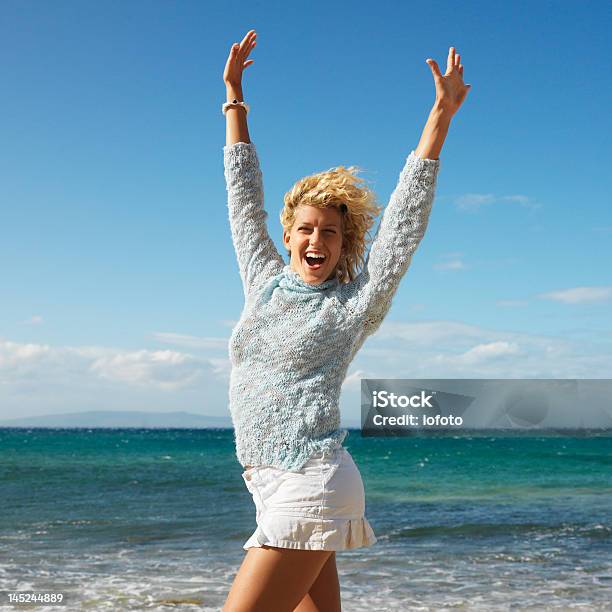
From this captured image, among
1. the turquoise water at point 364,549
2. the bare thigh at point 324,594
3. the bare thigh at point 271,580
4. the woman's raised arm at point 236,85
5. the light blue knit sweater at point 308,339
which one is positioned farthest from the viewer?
the turquoise water at point 364,549

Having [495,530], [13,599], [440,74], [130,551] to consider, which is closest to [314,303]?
[440,74]

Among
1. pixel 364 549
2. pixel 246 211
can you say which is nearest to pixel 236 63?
pixel 246 211

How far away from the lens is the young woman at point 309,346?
230 cm

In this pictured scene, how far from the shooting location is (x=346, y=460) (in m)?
2.39

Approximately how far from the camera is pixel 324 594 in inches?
103

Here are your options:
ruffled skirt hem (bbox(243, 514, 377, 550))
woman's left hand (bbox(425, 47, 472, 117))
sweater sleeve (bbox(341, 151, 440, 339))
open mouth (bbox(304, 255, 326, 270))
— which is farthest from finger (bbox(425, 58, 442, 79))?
ruffled skirt hem (bbox(243, 514, 377, 550))

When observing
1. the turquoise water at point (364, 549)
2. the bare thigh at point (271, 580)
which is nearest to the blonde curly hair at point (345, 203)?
the bare thigh at point (271, 580)

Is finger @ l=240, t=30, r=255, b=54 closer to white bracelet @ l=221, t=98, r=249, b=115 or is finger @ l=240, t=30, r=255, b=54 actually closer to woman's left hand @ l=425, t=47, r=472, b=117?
white bracelet @ l=221, t=98, r=249, b=115

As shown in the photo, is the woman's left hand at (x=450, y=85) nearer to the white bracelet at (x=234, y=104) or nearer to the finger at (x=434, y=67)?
the finger at (x=434, y=67)

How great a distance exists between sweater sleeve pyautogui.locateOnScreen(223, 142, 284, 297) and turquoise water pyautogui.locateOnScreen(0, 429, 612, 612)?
4.80 meters

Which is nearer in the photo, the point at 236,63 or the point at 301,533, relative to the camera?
the point at 301,533

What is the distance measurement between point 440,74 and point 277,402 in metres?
1.11

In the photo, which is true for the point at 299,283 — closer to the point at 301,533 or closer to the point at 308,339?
the point at 308,339

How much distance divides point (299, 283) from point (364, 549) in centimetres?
760
